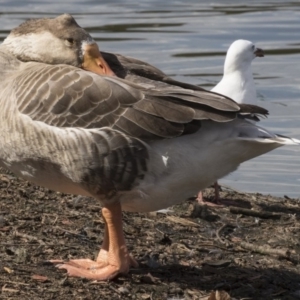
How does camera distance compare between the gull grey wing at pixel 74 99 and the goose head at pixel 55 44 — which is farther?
the goose head at pixel 55 44

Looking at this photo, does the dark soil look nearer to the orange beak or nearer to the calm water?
the orange beak

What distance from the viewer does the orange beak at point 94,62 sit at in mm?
5336

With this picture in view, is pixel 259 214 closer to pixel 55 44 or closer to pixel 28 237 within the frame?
pixel 28 237

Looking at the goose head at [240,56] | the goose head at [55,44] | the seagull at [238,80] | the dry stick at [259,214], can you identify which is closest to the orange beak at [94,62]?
the goose head at [55,44]

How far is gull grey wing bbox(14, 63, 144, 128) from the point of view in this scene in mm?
4965

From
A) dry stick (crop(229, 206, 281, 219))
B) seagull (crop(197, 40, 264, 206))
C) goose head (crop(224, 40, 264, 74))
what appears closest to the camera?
dry stick (crop(229, 206, 281, 219))

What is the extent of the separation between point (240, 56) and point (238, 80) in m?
0.75

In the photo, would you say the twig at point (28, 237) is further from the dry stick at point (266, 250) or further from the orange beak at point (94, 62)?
the dry stick at point (266, 250)

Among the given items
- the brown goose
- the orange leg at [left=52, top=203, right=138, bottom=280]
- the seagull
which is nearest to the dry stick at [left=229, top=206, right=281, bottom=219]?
the seagull

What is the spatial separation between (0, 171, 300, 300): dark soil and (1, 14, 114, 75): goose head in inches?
46.7

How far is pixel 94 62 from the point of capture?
538 centimetres

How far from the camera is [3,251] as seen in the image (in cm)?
533

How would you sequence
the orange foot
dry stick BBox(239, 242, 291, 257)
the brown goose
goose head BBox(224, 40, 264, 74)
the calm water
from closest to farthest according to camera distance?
the brown goose, dry stick BBox(239, 242, 291, 257), the orange foot, goose head BBox(224, 40, 264, 74), the calm water

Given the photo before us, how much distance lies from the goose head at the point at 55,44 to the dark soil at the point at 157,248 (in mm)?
1185
